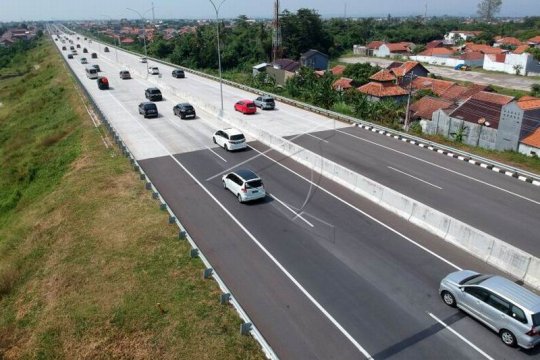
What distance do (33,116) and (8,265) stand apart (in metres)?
45.6

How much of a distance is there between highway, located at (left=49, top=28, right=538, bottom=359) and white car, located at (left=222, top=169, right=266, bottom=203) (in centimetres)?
50

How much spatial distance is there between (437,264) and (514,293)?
13.0 ft

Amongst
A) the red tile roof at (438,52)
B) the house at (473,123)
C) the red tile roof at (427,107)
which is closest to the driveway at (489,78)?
the red tile roof at (438,52)

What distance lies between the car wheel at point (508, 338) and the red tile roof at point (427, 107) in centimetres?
3974

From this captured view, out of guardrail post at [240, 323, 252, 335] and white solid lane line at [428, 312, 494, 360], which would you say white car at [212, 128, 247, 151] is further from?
white solid lane line at [428, 312, 494, 360]

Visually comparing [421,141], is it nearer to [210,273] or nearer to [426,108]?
[426,108]

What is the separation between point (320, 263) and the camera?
17078 mm

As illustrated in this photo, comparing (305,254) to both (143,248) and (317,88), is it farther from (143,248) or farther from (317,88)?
(317,88)

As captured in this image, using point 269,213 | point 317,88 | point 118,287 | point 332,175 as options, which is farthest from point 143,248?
point 317,88

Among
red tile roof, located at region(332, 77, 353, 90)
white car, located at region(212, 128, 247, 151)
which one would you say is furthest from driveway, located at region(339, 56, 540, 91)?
white car, located at region(212, 128, 247, 151)

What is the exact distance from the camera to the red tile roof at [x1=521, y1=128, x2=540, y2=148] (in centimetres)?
3416

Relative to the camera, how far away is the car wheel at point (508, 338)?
41.8 feet

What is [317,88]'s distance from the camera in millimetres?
52031

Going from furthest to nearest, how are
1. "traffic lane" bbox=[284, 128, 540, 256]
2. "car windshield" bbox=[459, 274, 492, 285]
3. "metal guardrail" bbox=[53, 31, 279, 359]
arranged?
"traffic lane" bbox=[284, 128, 540, 256] < "car windshield" bbox=[459, 274, 492, 285] < "metal guardrail" bbox=[53, 31, 279, 359]
